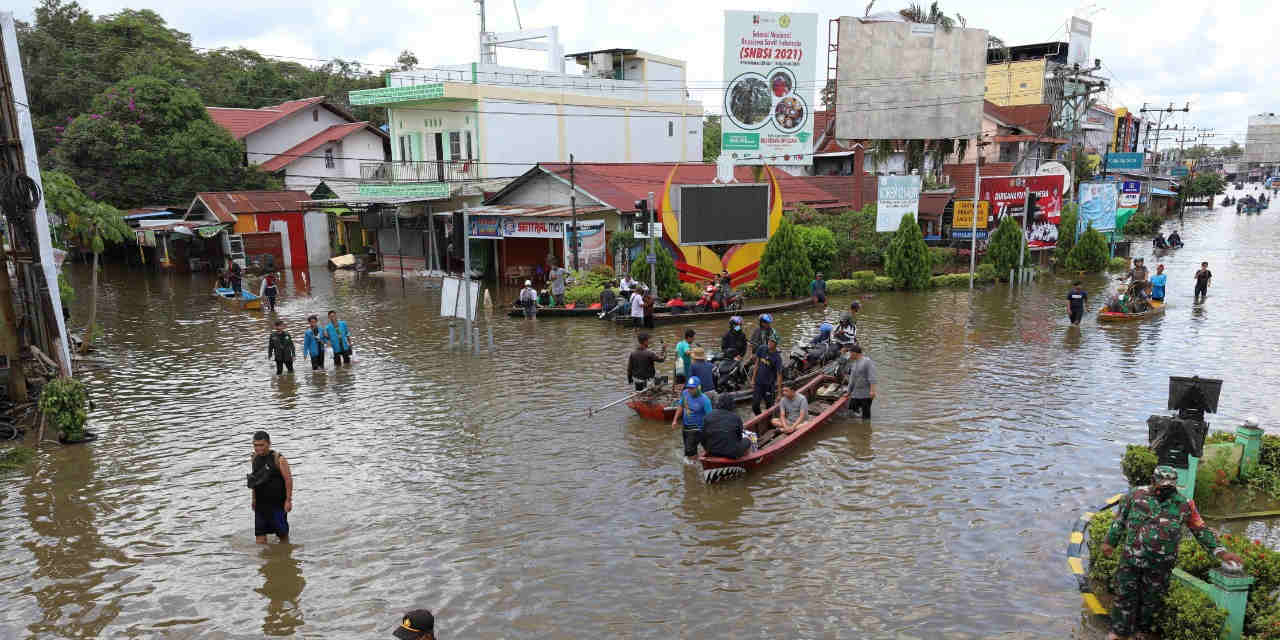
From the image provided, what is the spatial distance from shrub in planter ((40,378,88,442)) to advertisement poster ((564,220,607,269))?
17833 mm

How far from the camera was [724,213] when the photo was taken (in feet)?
85.8

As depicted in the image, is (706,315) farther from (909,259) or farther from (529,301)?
(909,259)

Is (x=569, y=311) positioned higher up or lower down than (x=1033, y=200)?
lower down

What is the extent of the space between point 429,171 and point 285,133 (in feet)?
54.8

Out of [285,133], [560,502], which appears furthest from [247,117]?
[560,502]

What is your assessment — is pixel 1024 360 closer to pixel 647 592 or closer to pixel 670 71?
pixel 647 592

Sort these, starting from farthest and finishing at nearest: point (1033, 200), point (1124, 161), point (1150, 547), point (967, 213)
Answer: point (1124, 161), point (1033, 200), point (967, 213), point (1150, 547)

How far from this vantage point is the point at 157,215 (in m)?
40.2

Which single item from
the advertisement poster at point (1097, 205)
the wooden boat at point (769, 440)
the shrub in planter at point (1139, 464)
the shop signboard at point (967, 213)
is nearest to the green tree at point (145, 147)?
the shop signboard at point (967, 213)

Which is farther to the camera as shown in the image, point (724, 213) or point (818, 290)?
point (724, 213)

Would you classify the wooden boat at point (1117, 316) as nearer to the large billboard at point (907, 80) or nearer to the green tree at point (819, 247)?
the green tree at point (819, 247)

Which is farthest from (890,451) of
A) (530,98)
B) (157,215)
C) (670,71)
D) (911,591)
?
(157,215)

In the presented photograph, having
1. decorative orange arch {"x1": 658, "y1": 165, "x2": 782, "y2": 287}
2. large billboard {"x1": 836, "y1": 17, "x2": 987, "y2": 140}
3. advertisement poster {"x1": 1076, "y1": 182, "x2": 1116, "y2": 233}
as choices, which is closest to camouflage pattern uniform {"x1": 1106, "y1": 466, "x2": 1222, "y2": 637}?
decorative orange arch {"x1": 658, "y1": 165, "x2": 782, "y2": 287}

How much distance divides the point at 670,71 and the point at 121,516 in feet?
125
